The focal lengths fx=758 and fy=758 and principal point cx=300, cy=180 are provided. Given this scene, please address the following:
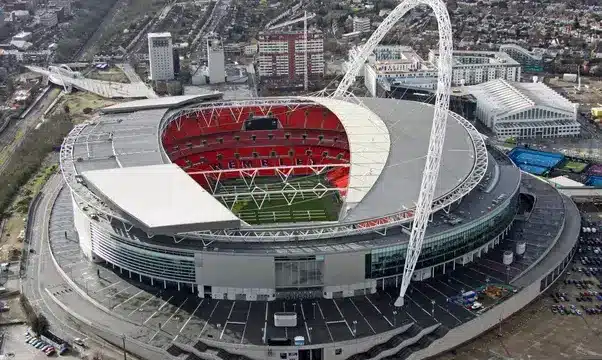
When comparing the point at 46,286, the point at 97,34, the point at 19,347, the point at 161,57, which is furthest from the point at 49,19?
the point at 19,347

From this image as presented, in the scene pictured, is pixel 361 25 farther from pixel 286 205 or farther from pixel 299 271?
pixel 299 271

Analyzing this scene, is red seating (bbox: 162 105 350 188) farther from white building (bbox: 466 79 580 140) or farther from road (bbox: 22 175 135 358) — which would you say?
white building (bbox: 466 79 580 140)

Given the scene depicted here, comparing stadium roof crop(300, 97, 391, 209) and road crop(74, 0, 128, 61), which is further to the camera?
road crop(74, 0, 128, 61)

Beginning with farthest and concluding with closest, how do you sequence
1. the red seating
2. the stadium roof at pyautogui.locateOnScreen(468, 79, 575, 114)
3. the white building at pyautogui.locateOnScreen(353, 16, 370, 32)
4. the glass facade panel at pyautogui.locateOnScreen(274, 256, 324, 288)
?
the white building at pyautogui.locateOnScreen(353, 16, 370, 32) → the stadium roof at pyautogui.locateOnScreen(468, 79, 575, 114) → the red seating → the glass facade panel at pyautogui.locateOnScreen(274, 256, 324, 288)

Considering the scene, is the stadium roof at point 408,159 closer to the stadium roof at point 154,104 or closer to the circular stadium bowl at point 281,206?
the circular stadium bowl at point 281,206

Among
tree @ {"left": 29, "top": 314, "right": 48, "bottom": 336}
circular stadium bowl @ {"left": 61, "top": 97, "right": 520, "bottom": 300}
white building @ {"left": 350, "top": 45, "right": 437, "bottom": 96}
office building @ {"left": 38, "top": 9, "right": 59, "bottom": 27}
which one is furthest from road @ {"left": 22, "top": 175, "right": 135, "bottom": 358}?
office building @ {"left": 38, "top": 9, "right": 59, "bottom": 27}

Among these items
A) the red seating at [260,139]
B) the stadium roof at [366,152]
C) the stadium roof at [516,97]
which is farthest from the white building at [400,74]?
the stadium roof at [366,152]

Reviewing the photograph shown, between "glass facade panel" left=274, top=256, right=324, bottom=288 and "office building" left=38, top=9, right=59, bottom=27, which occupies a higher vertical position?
"office building" left=38, top=9, right=59, bottom=27
